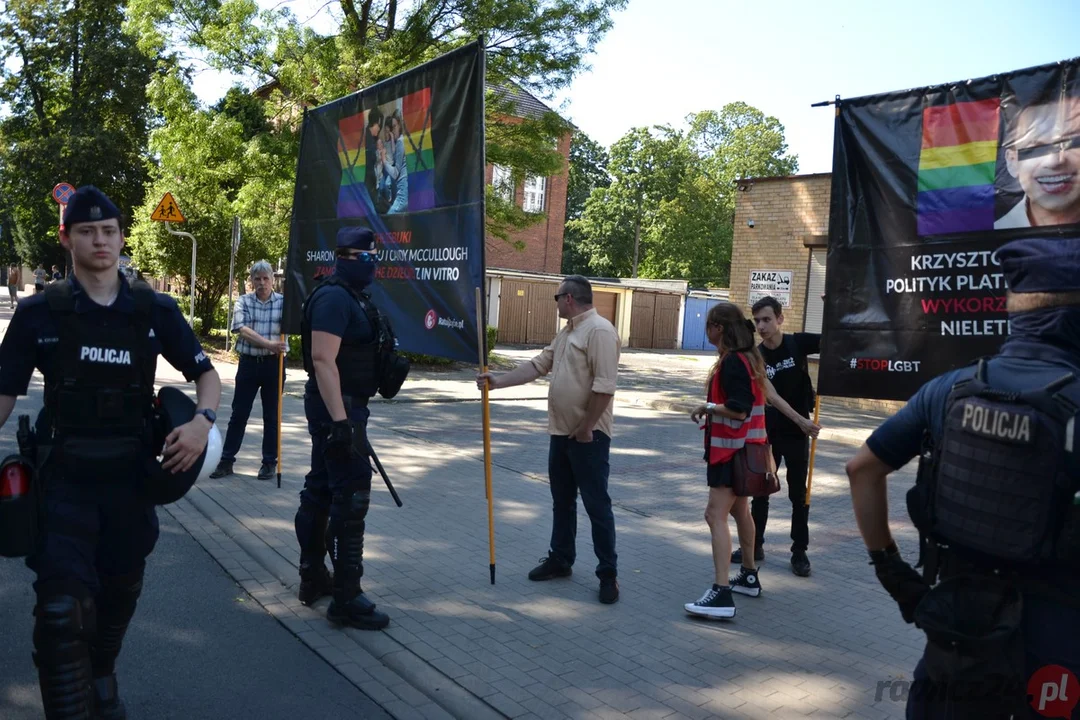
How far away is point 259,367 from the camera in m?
8.16

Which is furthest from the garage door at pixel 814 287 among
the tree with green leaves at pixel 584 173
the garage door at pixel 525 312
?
the tree with green leaves at pixel 584 173

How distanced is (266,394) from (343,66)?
34.4 feet

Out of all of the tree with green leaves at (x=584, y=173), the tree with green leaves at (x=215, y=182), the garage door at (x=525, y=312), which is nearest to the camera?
the tree with green leaves at (x=215, y=182)

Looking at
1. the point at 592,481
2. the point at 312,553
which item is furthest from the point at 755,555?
the point at 312,553

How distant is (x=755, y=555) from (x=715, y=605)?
4.63ft

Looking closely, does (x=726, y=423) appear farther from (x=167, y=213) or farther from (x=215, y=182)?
(x=215, y=182)

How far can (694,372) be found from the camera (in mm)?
25531

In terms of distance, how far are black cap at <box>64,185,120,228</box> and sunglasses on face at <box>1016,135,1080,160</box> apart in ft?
13.6

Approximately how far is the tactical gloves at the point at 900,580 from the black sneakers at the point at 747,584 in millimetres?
3161

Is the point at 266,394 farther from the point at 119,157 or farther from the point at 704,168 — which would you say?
the point at 704,168

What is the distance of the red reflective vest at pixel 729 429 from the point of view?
520 centimetres

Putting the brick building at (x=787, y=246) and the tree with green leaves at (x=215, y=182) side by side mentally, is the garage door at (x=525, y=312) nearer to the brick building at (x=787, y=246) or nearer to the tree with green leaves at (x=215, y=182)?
the tree with green leaves at (x=215, y=182)

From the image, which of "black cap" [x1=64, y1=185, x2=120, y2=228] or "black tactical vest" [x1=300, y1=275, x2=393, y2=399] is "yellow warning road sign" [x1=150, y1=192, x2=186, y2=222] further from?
"black cap" [x1=64, y1=185, x2=120, y2=228]

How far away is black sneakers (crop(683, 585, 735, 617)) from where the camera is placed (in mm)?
5043
